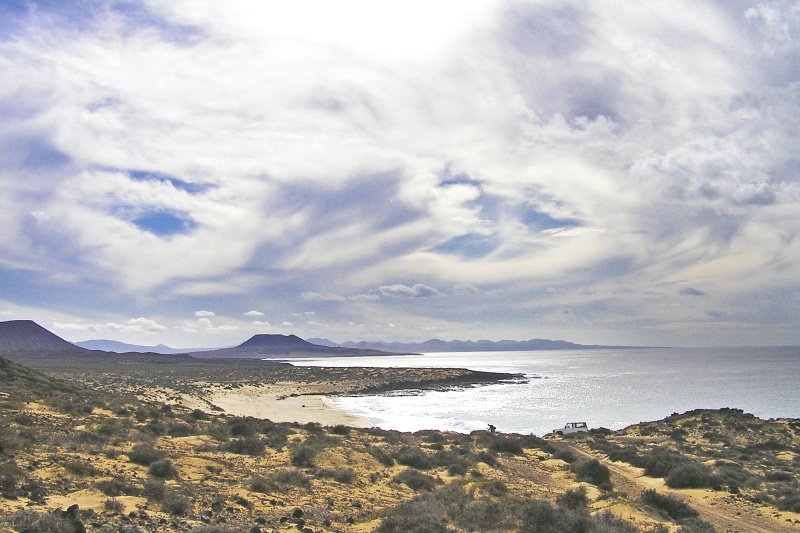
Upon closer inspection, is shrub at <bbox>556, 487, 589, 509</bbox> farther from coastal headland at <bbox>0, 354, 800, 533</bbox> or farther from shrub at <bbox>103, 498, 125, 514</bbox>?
shrub at <bbox>103, 498, 125, 514</bbox>

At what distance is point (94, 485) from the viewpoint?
12.1 metres

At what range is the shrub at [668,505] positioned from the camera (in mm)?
13805

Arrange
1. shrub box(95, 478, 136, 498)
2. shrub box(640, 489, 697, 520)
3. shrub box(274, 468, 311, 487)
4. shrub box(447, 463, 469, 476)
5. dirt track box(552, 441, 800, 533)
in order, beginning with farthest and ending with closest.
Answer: shrub box(447, 463, 469, 476)
shrub box(274, 468, 311, 487)
shrub box(640, 489, 697, 520)
dirt track box(552, 441, 800, 533)
shrub box(95, 478, 136, 498)

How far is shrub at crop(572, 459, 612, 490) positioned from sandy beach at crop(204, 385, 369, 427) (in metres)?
22.7

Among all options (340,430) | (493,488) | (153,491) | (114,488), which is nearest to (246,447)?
(153,491)

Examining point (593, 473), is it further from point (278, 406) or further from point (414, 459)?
point (278, 406)

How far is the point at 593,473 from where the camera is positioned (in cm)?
1958

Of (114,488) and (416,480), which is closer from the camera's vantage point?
(114,488)

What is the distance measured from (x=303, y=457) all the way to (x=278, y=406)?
36886mm

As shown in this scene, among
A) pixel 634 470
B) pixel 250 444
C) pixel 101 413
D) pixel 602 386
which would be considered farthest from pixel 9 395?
pixel 602 386

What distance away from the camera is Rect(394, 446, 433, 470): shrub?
20391mm

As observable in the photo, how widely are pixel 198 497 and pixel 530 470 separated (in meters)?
14.1

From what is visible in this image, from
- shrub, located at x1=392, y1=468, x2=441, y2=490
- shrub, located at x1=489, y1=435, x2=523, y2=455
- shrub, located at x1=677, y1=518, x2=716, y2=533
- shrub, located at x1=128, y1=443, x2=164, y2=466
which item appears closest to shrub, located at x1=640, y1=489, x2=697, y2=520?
shrub, located at x1=677, y1=518, x2=716, y2=533

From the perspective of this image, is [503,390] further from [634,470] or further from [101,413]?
[101,413]
